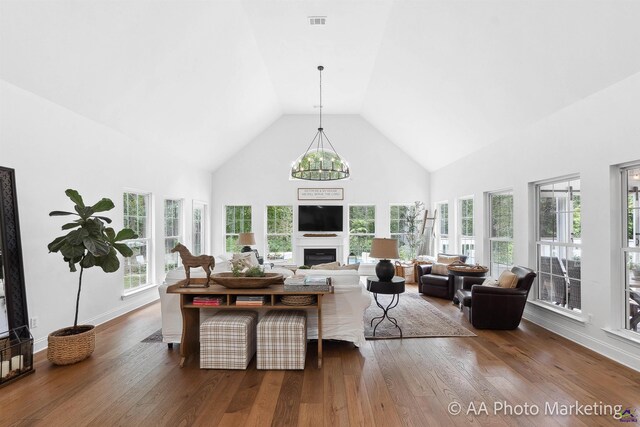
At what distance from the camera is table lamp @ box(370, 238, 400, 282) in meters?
3.90

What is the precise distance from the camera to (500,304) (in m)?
4.08

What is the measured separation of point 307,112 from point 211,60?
373cm

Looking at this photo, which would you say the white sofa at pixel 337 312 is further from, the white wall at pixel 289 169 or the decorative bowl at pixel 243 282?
the white wall at pixel 289 169

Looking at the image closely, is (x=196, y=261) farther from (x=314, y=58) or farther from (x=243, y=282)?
(x=314, y=58)

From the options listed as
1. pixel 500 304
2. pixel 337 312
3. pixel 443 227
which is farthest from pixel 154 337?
pixel 443 227

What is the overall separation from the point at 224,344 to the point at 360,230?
18.8 ft

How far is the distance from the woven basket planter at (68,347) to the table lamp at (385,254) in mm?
3255

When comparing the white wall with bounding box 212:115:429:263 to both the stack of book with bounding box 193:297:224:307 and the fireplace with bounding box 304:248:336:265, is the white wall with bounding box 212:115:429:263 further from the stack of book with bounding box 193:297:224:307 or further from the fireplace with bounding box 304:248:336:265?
the stack of book with bounding box 193:297:224:307

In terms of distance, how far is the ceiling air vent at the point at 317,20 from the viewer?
4230mm

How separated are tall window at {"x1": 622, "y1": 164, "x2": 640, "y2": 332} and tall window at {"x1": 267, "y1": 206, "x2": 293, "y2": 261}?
6.34 m

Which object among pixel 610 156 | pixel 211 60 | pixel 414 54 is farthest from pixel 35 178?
pixel 610 156

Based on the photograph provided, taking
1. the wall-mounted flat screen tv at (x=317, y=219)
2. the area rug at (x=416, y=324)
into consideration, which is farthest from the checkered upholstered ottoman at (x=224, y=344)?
the wall-mounted flat screen tv at (x=317, y=219)

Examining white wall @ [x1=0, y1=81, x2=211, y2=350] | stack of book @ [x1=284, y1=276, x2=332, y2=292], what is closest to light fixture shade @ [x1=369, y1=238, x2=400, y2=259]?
stack of book @ [x1=284, y1=276, x2=332, y2=292]

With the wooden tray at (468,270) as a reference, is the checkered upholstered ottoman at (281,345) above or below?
below
